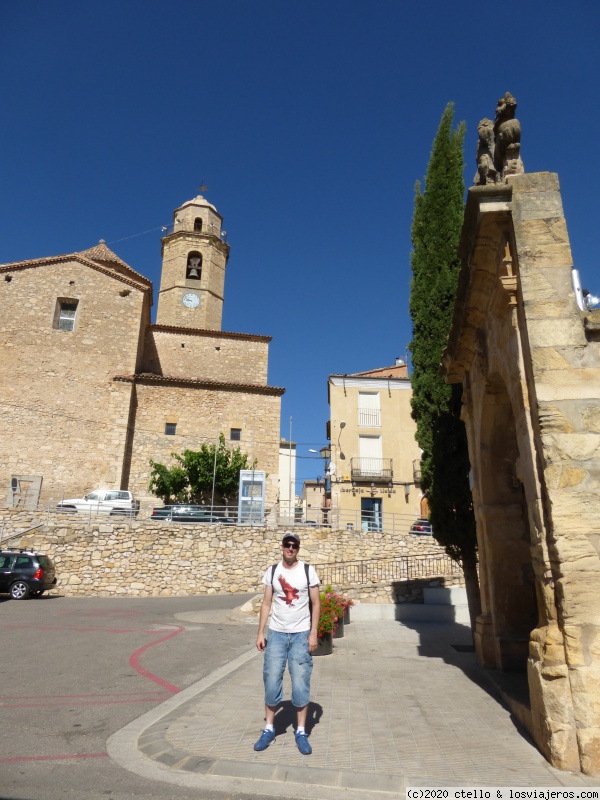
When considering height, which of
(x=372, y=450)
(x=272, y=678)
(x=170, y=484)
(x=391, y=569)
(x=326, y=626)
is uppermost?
(x=372, y=450)

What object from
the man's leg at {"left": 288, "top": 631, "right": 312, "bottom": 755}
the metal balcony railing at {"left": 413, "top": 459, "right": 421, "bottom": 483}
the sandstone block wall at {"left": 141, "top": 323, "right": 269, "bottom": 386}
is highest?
the sandstone block wall at {"left": 141, "top": 323, "right": 269, "bottom": 386}

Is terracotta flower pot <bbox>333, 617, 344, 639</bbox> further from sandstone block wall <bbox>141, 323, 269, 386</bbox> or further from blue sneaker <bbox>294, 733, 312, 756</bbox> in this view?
sandstone block wall <bbox>141, 323, 269, 386</bbox>

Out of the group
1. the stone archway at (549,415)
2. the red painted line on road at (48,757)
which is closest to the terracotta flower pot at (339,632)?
the stone archway at (549,415)

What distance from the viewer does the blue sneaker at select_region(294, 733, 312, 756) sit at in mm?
3518

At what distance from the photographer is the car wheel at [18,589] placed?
14.7m

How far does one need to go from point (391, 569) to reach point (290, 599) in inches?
539

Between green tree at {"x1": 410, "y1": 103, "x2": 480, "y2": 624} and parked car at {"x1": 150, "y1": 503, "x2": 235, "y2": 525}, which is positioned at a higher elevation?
green tree at {"x1": 410, "y1": 103, "x2": 480, "y2": 624}

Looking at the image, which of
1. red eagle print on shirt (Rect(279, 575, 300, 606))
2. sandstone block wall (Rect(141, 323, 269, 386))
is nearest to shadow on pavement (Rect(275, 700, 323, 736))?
red eagle print on shirt (Rect(279, 575, 300, 606))

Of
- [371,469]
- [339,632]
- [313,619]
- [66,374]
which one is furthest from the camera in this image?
[371,469]

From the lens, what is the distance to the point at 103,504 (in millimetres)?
20469

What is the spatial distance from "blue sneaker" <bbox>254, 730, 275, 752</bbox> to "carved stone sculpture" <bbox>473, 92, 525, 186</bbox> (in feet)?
16.6

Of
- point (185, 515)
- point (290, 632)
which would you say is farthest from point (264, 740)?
point (185, 515)

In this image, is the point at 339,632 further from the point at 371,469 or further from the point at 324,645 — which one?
the point at 371,469

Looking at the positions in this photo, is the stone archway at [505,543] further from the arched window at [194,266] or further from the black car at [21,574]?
the arched window at [194,266]
